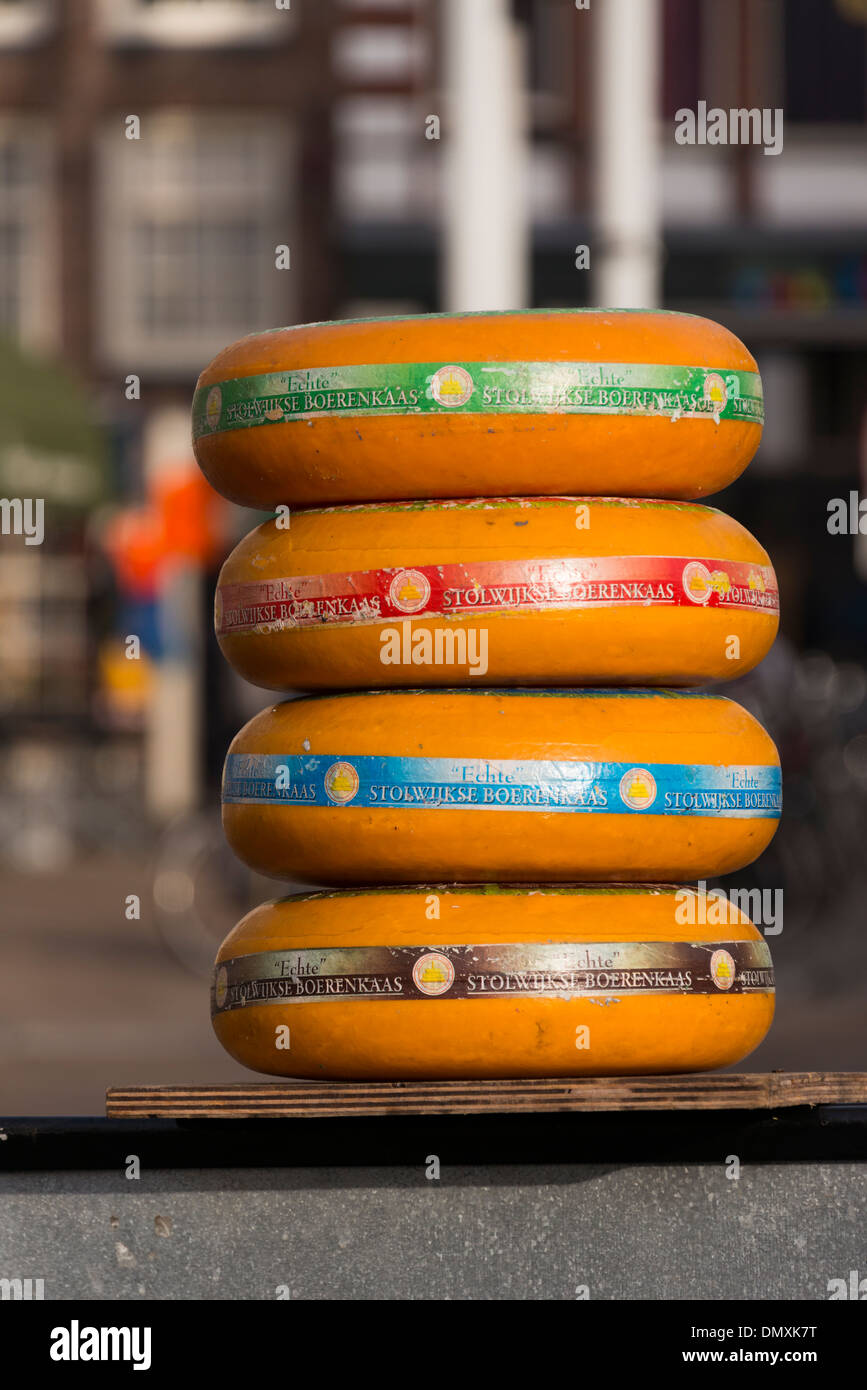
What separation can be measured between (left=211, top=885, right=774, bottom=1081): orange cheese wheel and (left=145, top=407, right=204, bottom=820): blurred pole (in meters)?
17.0

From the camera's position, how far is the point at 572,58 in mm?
21719

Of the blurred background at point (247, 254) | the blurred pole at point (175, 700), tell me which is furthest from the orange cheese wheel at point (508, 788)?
the blurred pole at point (175, 700)

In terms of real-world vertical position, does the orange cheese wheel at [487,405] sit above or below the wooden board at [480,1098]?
above

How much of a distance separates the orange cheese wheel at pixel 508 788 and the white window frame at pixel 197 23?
18213mm

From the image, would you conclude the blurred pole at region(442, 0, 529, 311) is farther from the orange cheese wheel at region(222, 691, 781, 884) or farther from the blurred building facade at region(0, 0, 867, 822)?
the blurred building facade at region(0, 0, 867, 822)

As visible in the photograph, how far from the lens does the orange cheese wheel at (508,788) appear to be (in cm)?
365

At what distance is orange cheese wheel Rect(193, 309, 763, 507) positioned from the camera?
3.70 metres

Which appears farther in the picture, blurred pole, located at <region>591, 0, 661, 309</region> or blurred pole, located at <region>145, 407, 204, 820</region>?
blurred pole, located at <region>145, 407, 204, 820</region>

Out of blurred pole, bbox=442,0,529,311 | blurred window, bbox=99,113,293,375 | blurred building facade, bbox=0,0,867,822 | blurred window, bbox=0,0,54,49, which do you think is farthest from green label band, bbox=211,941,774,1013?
blurred window, bbox=0,0,54,49

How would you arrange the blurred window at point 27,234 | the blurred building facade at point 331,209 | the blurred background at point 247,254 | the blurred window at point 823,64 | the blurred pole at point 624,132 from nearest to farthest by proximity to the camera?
the blurred pole at point 624,132 < the blurred background at point 247,254 < the blurred building facade at point 331,209 < the blurred window at point 27,234 < the blurred window at point 823,64

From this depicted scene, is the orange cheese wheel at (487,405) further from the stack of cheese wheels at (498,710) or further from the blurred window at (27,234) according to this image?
the blurred window at (27,234)

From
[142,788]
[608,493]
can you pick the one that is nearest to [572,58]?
[142,788]

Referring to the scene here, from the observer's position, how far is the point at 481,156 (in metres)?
9.06

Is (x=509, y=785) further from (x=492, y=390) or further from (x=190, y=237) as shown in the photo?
(x=190, y=237)
